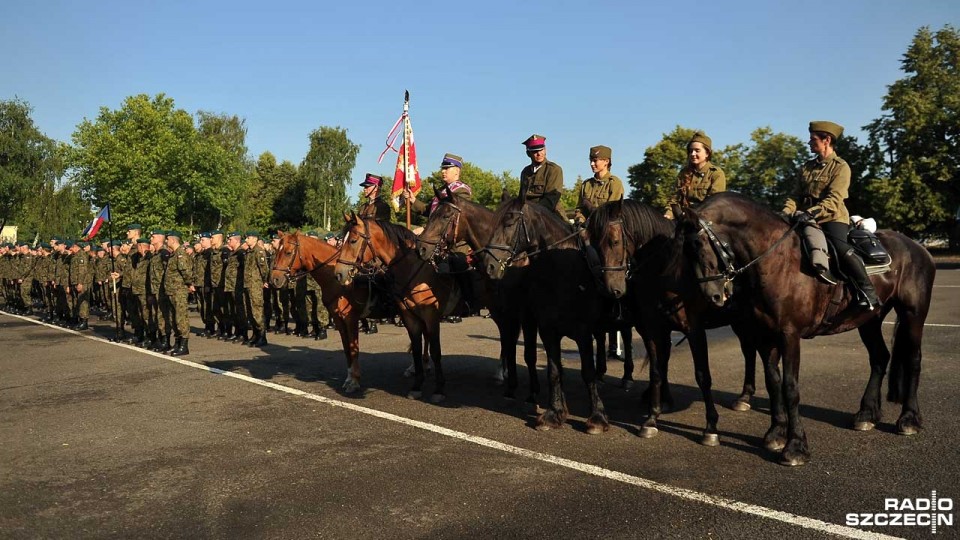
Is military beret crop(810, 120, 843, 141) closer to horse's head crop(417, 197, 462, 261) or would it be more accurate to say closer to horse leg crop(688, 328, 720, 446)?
horse leg crop(688, 328, 720, 446)

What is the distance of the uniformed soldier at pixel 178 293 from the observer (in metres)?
13.1

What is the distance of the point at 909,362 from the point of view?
6594 millimetres

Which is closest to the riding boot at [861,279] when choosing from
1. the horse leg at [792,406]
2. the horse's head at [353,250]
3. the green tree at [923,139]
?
the horse leg at [792,406]

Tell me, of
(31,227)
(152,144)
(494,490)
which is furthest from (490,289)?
(31,227)

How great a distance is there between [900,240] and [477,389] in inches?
211

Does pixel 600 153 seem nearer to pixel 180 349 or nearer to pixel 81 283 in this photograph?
pixel 180 349

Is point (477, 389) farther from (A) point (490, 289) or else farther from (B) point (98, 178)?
(B) point (98, 178)

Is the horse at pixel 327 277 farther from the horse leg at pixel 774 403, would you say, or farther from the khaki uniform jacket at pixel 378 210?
the horse leg at pixel 774 403

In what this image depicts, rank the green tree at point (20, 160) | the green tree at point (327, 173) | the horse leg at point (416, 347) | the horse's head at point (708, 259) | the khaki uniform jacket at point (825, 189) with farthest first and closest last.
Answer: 1. the green tree at point (327, 173)
2. the green tree at point (20, 160)
3. the horse leg at point (416, 347)
4. the khaki uniform jacket at point (825, 189)
5. the horse's head at point (708, 259)

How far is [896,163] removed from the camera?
4422 cm

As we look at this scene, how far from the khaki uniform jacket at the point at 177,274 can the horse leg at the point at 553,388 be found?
9.27 metres

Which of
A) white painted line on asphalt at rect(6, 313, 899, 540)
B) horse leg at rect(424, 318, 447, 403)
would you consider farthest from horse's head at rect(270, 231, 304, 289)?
horse leg at rect(424, 318, 447, 403)

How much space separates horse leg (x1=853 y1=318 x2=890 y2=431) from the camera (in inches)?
256

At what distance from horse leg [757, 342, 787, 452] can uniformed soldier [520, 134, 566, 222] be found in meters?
3.08
